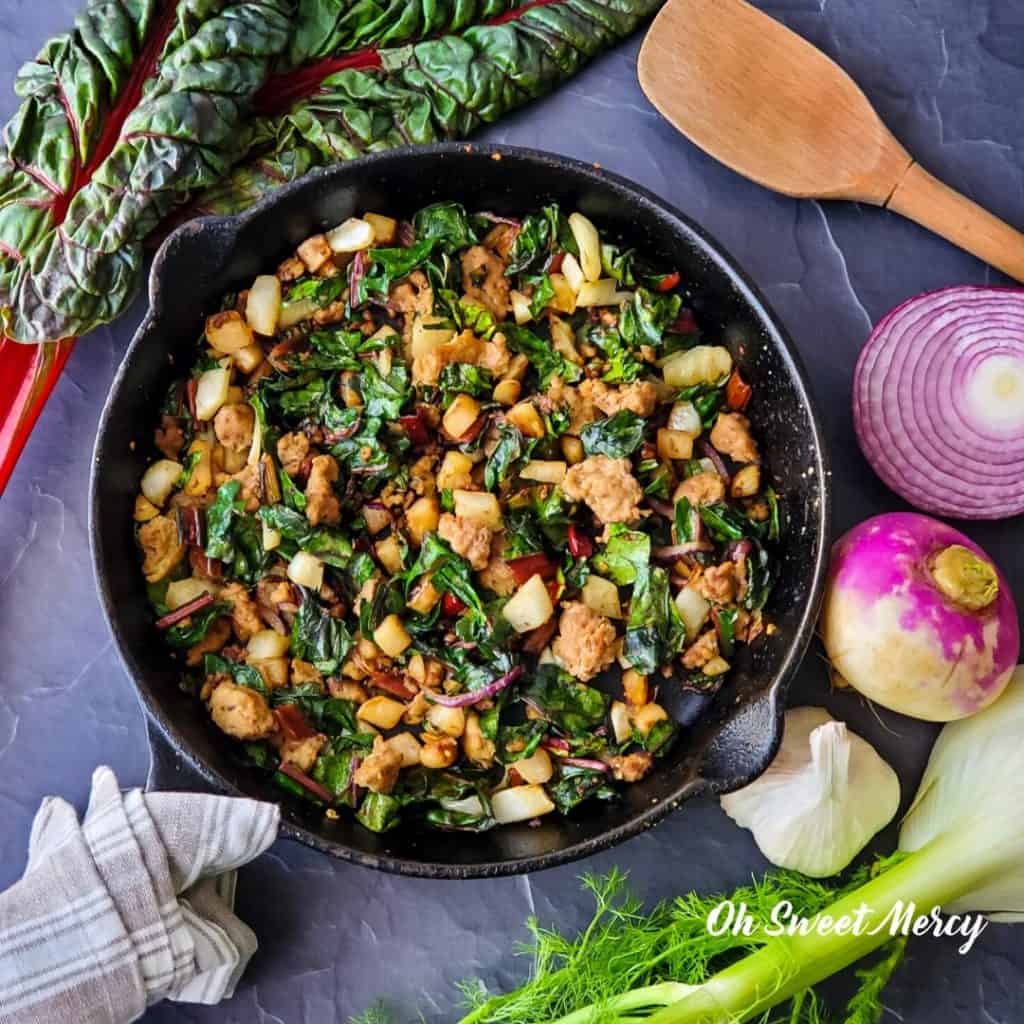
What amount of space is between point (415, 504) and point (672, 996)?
1192mm

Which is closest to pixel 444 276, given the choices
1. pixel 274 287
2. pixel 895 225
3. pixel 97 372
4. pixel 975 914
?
pixel 274 287

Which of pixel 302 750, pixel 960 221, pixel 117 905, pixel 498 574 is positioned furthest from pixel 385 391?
pixel 960 221

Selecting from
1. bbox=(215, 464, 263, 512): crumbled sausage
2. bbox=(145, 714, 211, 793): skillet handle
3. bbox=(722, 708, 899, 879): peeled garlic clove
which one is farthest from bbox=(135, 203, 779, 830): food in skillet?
bbox=(722, 708, 899, 879): peeled garlic clove

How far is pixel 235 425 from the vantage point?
253 centimetres

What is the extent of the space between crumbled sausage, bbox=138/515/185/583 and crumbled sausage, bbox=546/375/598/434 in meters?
0.91

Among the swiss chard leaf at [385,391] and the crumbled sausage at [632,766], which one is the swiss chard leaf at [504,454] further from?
the crumbled sausage at [632,766]

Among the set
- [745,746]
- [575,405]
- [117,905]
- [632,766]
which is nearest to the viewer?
[745,746]

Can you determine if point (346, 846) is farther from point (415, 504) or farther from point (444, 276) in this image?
point (444, 276)

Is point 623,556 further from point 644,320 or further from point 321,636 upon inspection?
point 321,636

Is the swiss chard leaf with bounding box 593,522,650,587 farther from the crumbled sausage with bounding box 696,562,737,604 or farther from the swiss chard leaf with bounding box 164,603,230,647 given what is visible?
the swiss chard leaf with bounding box 164,603,230,647

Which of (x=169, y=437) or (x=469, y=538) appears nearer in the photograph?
(x=469, y=538)

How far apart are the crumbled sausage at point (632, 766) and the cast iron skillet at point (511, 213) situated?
40 millimetres

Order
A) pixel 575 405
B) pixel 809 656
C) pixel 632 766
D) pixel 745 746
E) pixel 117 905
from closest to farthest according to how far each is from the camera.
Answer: pixel 745 746
pixel 117 905
pixel 632 766
pixel 575 405
pixel 809 656

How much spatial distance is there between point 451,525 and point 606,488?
35 centimetres
